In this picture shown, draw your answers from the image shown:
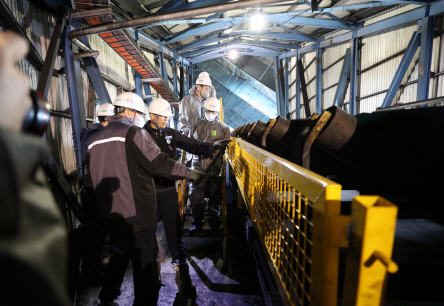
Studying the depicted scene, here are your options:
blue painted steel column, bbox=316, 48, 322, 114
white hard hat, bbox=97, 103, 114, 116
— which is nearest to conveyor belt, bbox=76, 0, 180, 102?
white hard hat, bbox=97, 103, 114, 116

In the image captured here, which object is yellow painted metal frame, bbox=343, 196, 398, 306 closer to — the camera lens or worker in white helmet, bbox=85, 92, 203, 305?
the camera lens

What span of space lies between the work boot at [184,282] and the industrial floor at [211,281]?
0.24 feet

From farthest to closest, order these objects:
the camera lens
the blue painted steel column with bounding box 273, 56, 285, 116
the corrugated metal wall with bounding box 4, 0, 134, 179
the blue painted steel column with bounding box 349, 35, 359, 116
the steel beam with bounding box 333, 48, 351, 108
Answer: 1. the blue painted steel column with bounding box 273, 56, 285, 116
2. the steel beam with bounding box 333, 48, 351, 108
3. the blue painted steel column with bounding box 349, 35, 359, 116
4. the corrugated metal wall with bounding box 4, 0, 134, 179
5. the camera lens

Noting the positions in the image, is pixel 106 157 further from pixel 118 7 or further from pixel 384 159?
pixel 118 7

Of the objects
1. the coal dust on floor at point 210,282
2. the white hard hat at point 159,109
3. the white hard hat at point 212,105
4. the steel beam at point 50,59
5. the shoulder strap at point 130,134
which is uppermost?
the steel beam at point 50,59

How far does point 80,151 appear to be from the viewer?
139 inches

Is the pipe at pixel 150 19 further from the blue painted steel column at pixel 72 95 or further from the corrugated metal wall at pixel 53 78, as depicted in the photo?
the corrugated metal wall at pixel 53 78

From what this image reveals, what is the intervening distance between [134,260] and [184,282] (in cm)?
84

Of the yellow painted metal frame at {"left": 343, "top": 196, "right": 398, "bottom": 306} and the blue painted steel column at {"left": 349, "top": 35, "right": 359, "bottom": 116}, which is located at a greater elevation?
the blue painted steel column at {"left": 349, "top": 35, "right": 359, "bottom": 116}

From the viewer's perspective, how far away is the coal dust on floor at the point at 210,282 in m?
2.43

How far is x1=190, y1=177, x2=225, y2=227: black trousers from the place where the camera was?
372cm

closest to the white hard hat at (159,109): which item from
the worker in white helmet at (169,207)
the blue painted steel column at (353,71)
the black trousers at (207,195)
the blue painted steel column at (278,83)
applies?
the worker in white helmet at (169,207)

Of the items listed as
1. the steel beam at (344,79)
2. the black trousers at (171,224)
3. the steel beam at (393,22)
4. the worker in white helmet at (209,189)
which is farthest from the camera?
the steel beam at (344,79)

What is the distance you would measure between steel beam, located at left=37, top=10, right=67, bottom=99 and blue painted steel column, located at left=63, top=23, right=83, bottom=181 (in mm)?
143
